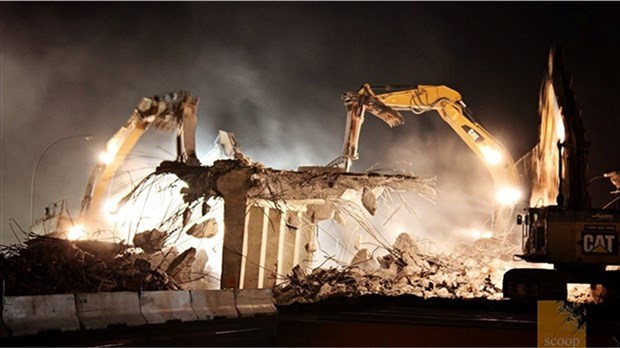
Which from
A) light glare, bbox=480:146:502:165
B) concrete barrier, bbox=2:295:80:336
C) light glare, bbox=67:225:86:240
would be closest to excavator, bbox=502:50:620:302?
light glare, bbox=480:146:502:165

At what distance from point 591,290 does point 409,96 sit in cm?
1079

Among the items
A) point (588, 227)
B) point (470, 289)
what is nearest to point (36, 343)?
point (588, 227)

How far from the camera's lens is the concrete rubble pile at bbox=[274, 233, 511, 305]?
1830 centimetres

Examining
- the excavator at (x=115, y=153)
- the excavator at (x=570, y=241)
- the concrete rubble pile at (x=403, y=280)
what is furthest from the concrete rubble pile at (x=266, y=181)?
the excavator at (x=115, y=153)

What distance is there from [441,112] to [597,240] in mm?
11663

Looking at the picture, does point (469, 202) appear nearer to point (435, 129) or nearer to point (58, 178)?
point (435, 129)

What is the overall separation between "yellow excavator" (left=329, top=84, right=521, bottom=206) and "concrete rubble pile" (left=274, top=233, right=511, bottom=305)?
412 centimetres

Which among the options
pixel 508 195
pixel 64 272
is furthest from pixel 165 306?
pixel 508 195

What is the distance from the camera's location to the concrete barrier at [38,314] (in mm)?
9555

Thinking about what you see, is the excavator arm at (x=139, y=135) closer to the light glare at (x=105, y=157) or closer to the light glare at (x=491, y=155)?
the light glare at (x=105, y=157)

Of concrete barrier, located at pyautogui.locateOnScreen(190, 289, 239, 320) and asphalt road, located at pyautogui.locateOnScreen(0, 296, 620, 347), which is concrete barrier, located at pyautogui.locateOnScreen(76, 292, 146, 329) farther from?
concrete barrier, located at pyautogui.locateOnScreen(190, 289, 239, 320)

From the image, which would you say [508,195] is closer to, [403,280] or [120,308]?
[403,280]

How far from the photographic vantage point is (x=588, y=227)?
15148mm

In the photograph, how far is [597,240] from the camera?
1516cm
